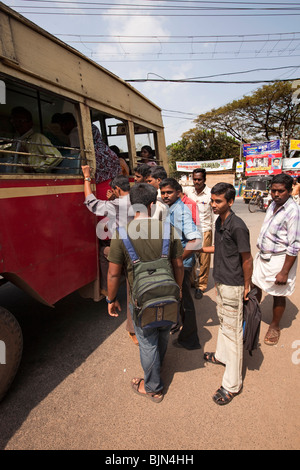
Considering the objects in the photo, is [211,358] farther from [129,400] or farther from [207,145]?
[207,145]

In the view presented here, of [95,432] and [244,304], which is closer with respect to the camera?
[95,432]

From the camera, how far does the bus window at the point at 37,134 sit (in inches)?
94.7

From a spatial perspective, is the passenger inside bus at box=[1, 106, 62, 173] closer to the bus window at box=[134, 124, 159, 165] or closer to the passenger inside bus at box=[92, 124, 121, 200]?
the passenger inside bus at box=[92, 124, 121, 200]

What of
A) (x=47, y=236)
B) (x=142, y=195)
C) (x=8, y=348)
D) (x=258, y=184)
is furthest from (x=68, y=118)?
(x=258, y=184)

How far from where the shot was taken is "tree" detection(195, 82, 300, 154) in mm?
27797

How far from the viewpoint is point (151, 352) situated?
2.18 m

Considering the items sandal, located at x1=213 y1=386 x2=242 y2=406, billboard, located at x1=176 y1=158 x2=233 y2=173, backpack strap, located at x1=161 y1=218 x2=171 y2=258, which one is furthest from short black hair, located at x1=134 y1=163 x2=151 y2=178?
billboard, located at x1=176 y1=158 x2=233 y2=173

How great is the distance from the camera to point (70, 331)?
10.9 ft

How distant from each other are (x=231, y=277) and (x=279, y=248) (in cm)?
105

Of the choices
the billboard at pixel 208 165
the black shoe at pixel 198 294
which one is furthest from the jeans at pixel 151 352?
the billboard at pixel 208 165

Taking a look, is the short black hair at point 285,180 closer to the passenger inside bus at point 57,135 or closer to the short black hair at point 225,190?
the short black hair at point 225,190

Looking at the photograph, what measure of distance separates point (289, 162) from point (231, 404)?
92.4ft
